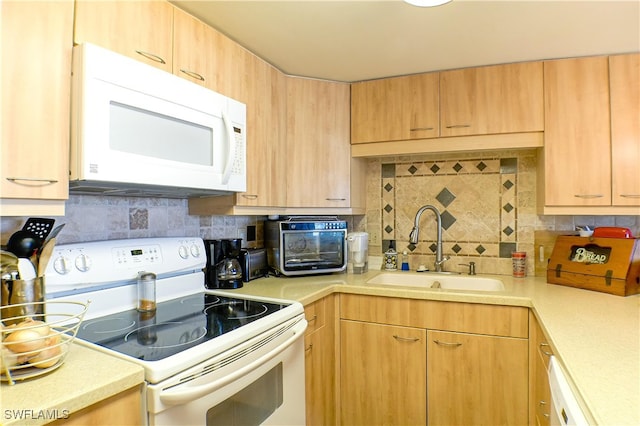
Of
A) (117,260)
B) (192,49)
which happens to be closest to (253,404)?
(117,260)

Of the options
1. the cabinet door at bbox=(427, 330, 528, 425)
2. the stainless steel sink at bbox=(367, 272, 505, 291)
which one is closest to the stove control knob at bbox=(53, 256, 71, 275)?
the stainless steel sink at bbox=(367, 272, 505, 291)

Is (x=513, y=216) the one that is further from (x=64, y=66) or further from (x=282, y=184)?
(x=64, y=66)

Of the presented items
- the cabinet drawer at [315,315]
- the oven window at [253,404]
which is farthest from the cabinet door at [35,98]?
the cabinet drawer at [315,315]

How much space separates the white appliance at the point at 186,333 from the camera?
100 cm

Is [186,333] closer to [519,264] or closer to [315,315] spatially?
[315,315]

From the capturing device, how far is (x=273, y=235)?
7.35 feet

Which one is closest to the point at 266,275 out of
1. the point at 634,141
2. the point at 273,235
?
the point at 273,235

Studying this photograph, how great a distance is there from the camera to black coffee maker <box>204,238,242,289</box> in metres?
1.88

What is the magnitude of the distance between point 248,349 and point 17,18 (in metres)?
1.17

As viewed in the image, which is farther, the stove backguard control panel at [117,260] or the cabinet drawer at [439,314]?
the cabinet drawer at [439,314]

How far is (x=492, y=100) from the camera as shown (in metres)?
2.07

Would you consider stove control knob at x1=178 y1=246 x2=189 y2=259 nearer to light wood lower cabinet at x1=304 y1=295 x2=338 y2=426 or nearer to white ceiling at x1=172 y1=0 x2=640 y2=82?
light wood lower cabinet at x1=304 y1=295 x2=338 y2=426

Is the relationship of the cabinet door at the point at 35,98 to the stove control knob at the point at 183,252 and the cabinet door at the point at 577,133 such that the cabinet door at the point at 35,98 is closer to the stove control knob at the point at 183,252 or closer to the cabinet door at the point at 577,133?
the stove control knob at the point at 183,252

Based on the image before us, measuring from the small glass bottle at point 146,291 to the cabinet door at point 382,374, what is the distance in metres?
1.01
